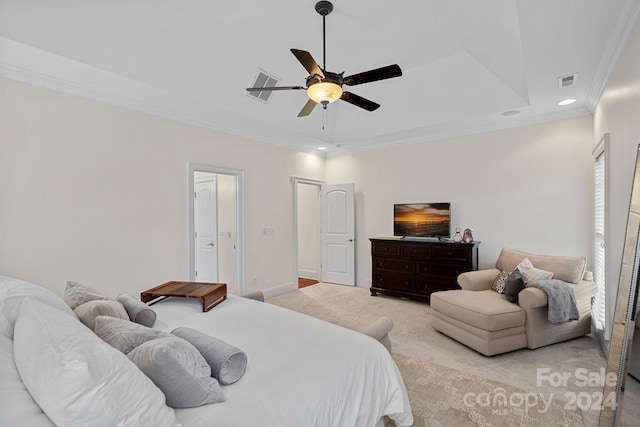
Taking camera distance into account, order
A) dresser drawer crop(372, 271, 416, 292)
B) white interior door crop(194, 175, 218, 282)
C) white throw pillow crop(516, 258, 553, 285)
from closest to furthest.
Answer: white throw pillow crop(516, 258, 553, 285) < dresser drawer crop(372, 271, 416, 292) < white interior door crop(194, 175, 218, 282)

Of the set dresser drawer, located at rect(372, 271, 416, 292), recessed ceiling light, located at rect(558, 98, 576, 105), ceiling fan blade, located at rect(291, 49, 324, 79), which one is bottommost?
dresser drawer, located at rect(372, 271, 416, 292)

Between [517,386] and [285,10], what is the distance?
3.68 meters

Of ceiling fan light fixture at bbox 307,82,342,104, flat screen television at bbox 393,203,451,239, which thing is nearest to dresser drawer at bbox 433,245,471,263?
flat screen television at bbox 393,203,451,239

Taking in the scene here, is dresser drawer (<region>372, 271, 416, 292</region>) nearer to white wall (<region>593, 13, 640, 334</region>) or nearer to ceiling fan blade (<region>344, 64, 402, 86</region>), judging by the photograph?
white wall (<region>593, 13, 640, 334</region>)

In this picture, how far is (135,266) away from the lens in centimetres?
355

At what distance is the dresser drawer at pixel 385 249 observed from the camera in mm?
4953

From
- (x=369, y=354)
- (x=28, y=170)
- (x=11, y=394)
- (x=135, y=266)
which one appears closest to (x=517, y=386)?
(x=369, y=354)

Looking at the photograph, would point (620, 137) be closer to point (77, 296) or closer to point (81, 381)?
point (81, 381)

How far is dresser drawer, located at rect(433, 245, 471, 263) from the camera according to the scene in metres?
4.26

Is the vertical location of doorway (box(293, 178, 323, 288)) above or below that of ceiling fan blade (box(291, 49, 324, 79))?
below

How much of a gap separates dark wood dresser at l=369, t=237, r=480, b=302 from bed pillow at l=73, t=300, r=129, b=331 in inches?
155

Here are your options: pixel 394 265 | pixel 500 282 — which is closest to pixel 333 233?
pixel 394 265

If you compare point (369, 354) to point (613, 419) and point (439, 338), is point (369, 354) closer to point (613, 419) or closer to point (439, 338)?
point (613, 419)

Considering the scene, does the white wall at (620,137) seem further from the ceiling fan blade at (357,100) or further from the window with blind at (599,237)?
the ceiling fan blade at (357,100)
